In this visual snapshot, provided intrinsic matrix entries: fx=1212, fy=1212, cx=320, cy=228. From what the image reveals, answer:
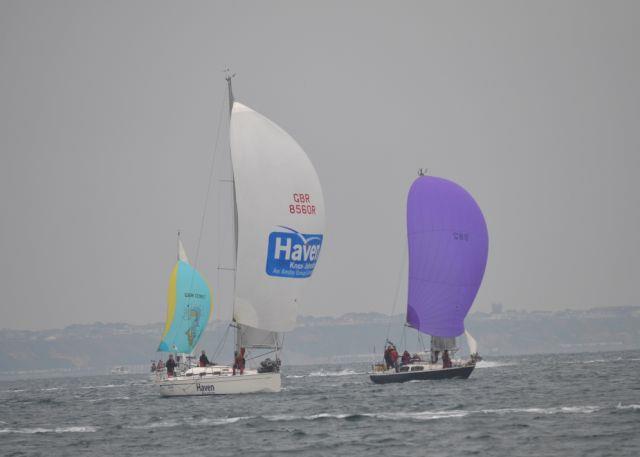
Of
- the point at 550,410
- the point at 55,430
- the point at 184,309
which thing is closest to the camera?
the point at 550,410

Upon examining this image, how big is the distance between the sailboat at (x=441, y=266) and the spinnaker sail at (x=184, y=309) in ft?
56.7

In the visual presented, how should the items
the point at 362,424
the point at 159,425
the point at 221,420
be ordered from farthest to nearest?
1. the point at 221,420
2. the point at 159,425
3. the point at 362,424

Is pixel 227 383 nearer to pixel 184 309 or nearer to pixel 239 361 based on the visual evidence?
pixel 239 361

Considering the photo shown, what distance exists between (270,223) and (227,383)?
6971 millimetres

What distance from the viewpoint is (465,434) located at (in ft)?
114

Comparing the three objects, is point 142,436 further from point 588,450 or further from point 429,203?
point 429,203

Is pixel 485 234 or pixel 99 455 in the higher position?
pixel 485 234

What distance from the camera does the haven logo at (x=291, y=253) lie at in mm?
51094

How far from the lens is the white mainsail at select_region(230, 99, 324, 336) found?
167 feet

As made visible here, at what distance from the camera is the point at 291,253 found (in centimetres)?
5138

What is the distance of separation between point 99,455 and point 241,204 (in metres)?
A: 18.7

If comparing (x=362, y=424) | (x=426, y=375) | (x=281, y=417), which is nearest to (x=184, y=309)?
(x=426, y=375)

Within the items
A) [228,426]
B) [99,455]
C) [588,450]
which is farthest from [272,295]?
[588,450]

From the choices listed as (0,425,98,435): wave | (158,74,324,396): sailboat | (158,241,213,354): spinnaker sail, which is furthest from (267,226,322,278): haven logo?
(158,241,213,354): spinnaker sail
